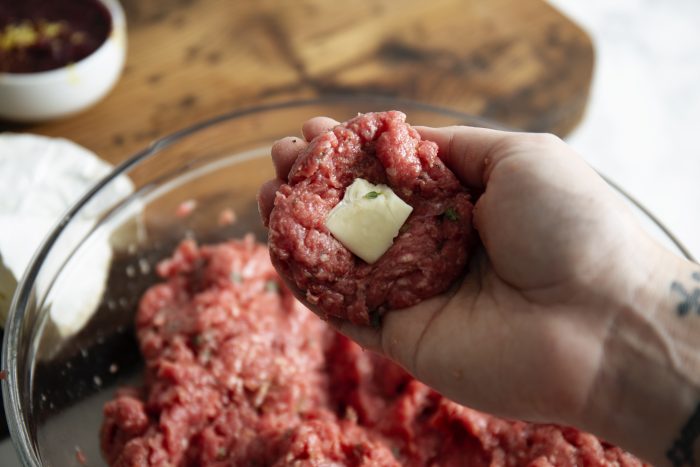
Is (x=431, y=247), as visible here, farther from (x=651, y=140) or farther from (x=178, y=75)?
(x=651, y=140)

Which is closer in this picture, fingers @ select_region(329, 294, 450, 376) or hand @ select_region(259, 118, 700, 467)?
hand @ select_region(259, 118, 700, 467)

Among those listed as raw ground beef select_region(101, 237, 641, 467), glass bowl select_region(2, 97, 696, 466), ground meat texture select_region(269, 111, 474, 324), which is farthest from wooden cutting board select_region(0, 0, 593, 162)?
ground meat texture select_region(269, 111, 474, 324)

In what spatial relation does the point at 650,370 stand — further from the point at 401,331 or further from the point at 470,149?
the point at 470,149

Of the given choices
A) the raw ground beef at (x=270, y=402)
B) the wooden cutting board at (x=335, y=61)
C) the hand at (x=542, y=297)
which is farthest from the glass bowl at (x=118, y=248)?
the hand at (x=542, y=297)

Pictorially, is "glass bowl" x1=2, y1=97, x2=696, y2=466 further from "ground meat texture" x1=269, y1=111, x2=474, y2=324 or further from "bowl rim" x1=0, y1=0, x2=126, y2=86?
"ground meat texture" x1=269, y1=111, x2=474, y2=324

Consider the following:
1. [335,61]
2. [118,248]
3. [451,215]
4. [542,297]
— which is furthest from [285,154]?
[335,61]

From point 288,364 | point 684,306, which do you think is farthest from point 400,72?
point 684,306

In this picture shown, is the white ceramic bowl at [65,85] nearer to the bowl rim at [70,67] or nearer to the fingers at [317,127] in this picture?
the bowl rim at [70,67]
